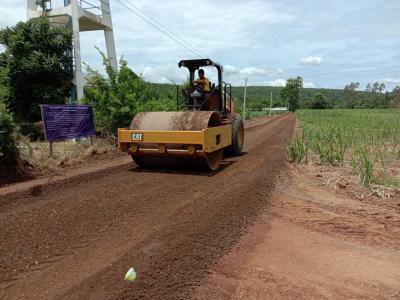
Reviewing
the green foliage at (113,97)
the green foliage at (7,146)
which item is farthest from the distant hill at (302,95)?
the green foliage at (7,146)

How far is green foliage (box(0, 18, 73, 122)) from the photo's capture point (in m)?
20.9

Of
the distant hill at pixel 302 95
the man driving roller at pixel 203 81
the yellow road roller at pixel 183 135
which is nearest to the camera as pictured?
the yellow road roller at pixel 183 135

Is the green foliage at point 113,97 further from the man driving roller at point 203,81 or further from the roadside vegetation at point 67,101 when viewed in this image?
the man driving roller at point 203,81

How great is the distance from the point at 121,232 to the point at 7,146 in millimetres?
5008

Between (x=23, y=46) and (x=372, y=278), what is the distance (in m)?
21.7

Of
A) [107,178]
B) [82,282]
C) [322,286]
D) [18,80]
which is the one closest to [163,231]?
[82,282]

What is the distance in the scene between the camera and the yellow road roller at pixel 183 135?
836 centimetres

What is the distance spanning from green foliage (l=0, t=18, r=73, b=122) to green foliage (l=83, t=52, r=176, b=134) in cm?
801

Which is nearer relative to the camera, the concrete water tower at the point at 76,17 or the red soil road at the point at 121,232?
the red soil road at the point at 121,232

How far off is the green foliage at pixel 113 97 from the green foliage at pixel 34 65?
8.01 m

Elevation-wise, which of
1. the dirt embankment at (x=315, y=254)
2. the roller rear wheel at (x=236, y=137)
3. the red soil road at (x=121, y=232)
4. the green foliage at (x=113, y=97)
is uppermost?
the green foliage at (x=113, y=97)

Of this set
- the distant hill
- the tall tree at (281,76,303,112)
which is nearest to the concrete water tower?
the distant hill

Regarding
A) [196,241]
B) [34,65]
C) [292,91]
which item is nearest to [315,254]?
[196,241]

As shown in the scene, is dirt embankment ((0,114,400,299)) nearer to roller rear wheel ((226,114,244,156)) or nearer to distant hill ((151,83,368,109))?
roller rear wheel ((226,114,244,156))
